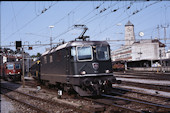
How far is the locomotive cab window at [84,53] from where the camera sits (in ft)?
41.3

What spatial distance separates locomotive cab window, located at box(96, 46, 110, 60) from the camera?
12911 millimetres

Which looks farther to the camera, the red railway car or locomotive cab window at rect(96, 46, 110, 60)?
the red railway car

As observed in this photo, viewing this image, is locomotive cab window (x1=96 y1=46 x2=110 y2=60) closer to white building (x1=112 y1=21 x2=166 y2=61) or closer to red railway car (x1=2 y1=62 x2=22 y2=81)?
red railway car (x1=2 y1=62 x2=22 y2=81)

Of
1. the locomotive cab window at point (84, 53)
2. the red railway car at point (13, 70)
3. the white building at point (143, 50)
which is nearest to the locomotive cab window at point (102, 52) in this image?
the locomotive cab window at point (84, 53)

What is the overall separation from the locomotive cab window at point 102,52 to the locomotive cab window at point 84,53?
1.61ft

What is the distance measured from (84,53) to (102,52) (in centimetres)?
113

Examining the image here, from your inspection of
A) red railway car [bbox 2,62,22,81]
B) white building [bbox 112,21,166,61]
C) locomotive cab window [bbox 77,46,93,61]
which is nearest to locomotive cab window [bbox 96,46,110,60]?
locomotive cab window [bbox 77,46,93,61]

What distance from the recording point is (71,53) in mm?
12688

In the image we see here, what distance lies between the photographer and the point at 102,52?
1309cm

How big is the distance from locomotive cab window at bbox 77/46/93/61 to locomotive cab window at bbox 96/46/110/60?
1.61 feet

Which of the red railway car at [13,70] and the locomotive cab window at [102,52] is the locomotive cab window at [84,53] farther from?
the red railway car at [13,70]

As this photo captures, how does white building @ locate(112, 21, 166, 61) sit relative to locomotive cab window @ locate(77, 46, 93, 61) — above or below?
above

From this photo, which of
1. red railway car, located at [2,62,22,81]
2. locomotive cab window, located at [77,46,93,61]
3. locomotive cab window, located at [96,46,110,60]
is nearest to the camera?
locomotive cab window, located at [77,46,93,61]

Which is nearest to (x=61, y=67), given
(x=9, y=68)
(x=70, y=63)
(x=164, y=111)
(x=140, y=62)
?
(x=70, y=63)
